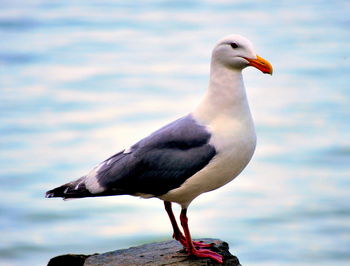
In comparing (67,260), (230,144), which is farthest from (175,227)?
(67,260)

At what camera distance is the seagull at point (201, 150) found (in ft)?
22.7

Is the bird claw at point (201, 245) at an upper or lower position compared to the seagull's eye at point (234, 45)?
lower

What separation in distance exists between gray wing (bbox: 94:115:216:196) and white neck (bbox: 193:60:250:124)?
116 mm

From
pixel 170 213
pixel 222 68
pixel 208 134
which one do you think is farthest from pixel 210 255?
pixel 222 68

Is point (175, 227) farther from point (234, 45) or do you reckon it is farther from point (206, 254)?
point (234, 45)

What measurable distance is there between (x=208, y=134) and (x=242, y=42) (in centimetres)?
69

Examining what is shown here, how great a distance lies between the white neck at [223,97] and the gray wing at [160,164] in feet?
0.38

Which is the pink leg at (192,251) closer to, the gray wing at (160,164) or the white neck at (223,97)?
the gray wing at (160,164)

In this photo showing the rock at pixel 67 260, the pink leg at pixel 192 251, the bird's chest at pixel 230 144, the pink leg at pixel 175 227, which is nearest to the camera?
the bird's chest at pixel 230 144

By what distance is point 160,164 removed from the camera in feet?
23.3

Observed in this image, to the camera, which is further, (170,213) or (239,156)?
(170,213)

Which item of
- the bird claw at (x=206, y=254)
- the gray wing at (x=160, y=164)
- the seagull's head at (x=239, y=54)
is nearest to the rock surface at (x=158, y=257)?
the bird claw at (x=206, y=254)

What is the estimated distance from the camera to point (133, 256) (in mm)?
7445

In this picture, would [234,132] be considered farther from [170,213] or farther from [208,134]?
[170,213]
